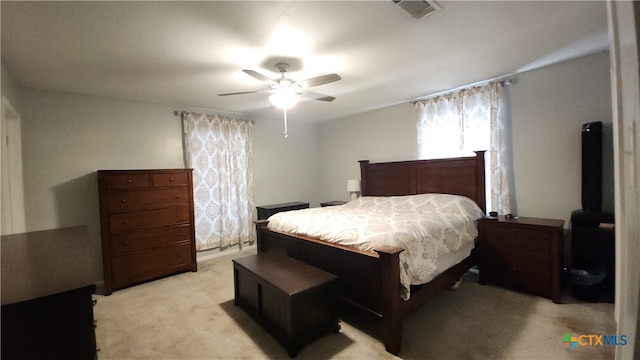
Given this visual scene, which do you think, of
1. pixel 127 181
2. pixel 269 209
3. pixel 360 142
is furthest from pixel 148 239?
pixel 360 142

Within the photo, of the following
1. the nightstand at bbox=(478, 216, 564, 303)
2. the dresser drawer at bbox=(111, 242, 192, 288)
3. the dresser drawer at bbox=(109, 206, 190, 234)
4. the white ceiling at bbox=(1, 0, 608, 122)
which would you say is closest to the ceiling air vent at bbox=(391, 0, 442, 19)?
the white ceiling at bbox=(1, 0, 608, 122)

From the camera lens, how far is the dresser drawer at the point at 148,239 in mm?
3074

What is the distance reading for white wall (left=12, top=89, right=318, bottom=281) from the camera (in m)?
2.93

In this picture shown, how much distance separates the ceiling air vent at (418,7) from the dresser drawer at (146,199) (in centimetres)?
332

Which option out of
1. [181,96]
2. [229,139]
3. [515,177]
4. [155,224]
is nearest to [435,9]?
[515,177]

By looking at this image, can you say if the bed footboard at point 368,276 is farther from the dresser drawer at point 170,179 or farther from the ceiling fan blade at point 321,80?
the dresser drawer at point 170,179

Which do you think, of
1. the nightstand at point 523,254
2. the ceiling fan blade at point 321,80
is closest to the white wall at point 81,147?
the ceiling fan blade at point 321,80

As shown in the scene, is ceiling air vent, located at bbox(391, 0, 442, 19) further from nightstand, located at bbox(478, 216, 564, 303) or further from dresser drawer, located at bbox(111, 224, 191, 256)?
dresser drawer, located at bbox(111, 224, 191, 256)

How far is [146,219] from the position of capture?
3.27 m

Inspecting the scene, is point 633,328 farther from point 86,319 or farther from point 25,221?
point 25,221

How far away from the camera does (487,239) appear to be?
2.88 metres

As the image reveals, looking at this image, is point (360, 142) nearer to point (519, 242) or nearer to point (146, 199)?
point (519, 242)

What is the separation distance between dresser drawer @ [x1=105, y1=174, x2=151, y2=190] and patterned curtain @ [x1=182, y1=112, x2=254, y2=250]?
2.44ft

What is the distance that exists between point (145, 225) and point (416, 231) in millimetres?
3221
